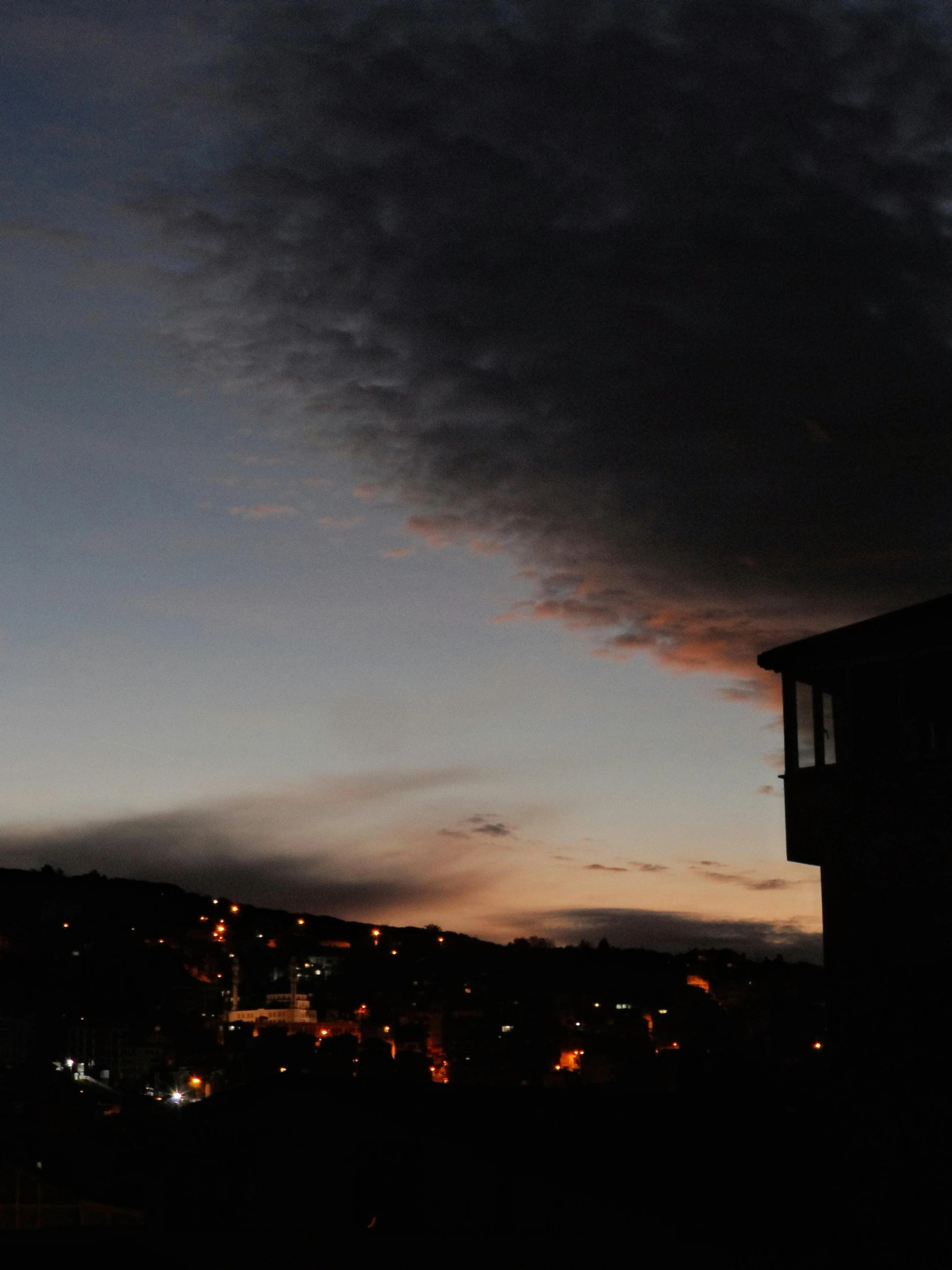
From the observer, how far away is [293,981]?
142 m

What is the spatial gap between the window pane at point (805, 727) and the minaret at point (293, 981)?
118m

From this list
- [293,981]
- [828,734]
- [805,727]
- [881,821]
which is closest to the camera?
[881,821]

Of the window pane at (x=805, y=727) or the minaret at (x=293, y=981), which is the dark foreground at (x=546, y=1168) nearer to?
the window pane at (x=805, y=727)

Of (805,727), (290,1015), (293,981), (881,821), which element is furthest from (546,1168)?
(293,981)

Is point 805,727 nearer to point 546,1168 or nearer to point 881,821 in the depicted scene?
point 881,821

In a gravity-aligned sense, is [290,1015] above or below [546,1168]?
below

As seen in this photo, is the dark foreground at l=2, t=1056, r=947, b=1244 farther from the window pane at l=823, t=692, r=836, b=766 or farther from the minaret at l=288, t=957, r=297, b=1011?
the minaret at l=288, t=957, r=297, b=1011

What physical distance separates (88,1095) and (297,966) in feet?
258

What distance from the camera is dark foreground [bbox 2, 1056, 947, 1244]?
1672cm

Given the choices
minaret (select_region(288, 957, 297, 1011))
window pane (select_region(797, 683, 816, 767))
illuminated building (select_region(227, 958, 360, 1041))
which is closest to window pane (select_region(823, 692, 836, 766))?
window pane (select_region(797, 683, 816, 767))

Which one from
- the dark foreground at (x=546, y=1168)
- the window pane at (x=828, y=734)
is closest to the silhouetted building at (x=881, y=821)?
the window pane at (x=828, y=734)

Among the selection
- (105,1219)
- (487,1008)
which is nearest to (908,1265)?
(105,1219)

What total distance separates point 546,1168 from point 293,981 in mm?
128428

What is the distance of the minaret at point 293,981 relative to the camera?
5237 inches
